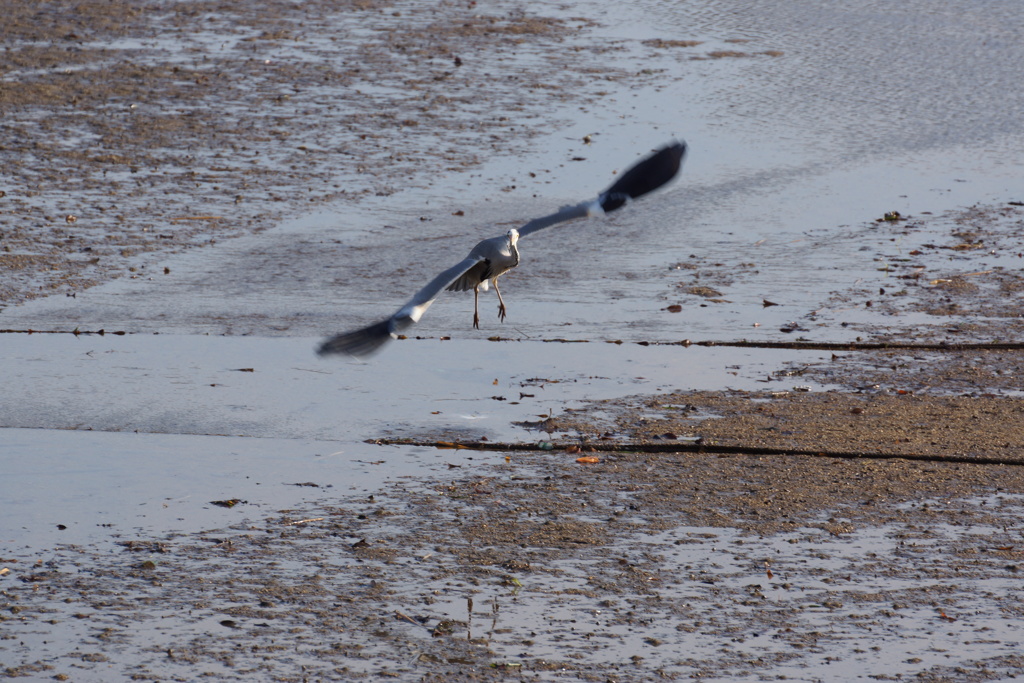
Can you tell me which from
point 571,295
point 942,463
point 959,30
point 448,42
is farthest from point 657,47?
point 942,463

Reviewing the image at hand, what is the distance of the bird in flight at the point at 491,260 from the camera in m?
4.59

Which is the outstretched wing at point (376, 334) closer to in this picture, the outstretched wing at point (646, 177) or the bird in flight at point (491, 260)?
the bird in flight at point (491, 260)

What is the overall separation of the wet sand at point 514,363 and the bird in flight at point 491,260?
55 centimetres

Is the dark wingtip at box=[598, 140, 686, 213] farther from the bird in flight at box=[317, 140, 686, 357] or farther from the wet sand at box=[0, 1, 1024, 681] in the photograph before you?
the wet sand at box=[0, 1, 1024, 681]

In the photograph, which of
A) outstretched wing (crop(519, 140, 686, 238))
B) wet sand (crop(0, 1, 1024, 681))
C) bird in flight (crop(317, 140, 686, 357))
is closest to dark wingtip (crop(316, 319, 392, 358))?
bird in flight (crop(317, 140, 686, 357))

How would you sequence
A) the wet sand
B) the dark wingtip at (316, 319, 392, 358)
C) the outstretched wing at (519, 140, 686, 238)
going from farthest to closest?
the outstretched wing at (519, 140, 686, 238) → the dark wingtip at (316, 319, 392, 358) → the wet sand

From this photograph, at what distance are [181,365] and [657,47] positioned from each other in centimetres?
651

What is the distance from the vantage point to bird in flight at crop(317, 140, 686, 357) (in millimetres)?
4594

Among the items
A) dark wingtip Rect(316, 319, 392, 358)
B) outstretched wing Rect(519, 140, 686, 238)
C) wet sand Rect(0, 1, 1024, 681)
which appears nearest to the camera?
wet sand Rect(0, 1, 1024, 681)

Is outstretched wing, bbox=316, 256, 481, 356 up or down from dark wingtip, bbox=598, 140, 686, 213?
down

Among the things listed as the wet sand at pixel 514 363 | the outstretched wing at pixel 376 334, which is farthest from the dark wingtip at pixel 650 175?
the outstretched wing at pixel 376 334

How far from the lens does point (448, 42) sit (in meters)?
11.4

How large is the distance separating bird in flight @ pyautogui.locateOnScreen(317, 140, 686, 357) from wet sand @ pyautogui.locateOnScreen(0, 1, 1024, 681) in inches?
21.5

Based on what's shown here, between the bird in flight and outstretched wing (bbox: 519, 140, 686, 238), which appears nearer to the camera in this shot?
the bird in flight
